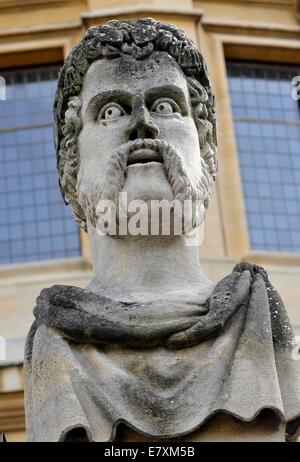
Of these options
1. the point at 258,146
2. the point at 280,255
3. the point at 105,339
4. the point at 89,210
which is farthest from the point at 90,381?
the point at 258,146

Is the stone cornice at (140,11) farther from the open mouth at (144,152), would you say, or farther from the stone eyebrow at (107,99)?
the open mouth at (144,152)

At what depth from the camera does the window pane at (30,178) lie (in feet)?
95.6

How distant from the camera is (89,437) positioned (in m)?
7.15

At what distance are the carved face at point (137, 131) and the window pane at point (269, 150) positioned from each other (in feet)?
69.4

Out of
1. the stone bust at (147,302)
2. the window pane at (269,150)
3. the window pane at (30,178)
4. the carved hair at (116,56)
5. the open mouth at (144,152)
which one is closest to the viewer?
the stone bust at (147,302)

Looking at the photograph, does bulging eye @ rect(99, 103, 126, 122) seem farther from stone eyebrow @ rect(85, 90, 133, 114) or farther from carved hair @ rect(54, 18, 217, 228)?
carved hair @ rect(54, 18, 217, 228)

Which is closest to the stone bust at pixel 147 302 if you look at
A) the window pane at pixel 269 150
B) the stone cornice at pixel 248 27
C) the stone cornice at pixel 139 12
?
the window pane at pixel 269 150

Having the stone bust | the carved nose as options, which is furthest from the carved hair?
the carved nose

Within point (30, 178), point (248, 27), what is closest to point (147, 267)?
point (30, 178)

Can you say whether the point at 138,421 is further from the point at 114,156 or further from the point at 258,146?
the point at 258,146
